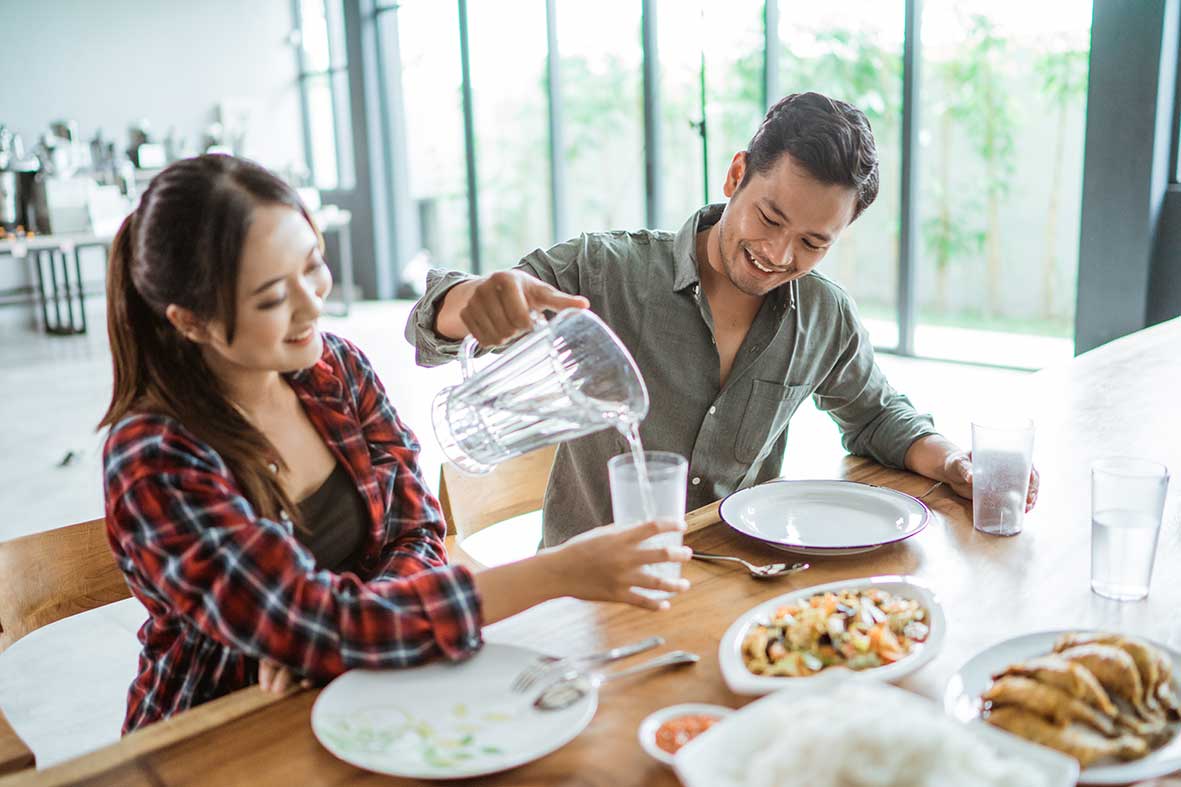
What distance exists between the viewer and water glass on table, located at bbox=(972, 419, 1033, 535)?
1.29 meters

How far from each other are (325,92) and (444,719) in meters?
8.85

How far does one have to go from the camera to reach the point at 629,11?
634 cm

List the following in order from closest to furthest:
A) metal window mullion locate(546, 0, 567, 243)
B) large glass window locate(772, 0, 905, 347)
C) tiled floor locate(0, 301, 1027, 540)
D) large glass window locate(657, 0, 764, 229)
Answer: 1. tiled floor locate(0, 301, 1027, 540)
2. large glass window locate(772, 0, 905, 347)
3. large glass window locate(657, 0, 764, 229)
4. metal window mullion locate(546, 0, 567, 243)

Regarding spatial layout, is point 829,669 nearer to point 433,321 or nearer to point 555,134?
point 433,321

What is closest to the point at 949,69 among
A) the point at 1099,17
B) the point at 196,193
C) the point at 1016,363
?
the point at 1099,17

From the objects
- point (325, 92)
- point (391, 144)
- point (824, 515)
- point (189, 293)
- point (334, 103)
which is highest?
point (325, 92)

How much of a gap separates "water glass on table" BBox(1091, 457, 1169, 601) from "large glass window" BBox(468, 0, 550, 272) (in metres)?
6.32

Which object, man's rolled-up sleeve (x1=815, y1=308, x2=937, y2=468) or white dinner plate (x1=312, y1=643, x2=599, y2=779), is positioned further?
man's rolled-up sleeve (x1=815, y1=308, x2=937, y2=468)

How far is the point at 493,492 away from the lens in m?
1.85

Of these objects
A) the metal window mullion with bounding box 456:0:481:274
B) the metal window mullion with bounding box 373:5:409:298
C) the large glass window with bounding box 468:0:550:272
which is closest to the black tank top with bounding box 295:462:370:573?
the large glass window with bounding box 468:0:550:272

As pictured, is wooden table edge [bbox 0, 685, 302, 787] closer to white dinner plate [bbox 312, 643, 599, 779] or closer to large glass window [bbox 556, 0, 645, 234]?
white dinner plate [bbox 312, 643, 599, 779]

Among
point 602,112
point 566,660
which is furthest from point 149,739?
point 602,112

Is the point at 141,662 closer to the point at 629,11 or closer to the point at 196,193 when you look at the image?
the point at 196,193

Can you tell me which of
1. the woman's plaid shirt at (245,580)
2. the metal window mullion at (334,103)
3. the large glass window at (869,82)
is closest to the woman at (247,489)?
the woman's plaid shirt at (245,580)
